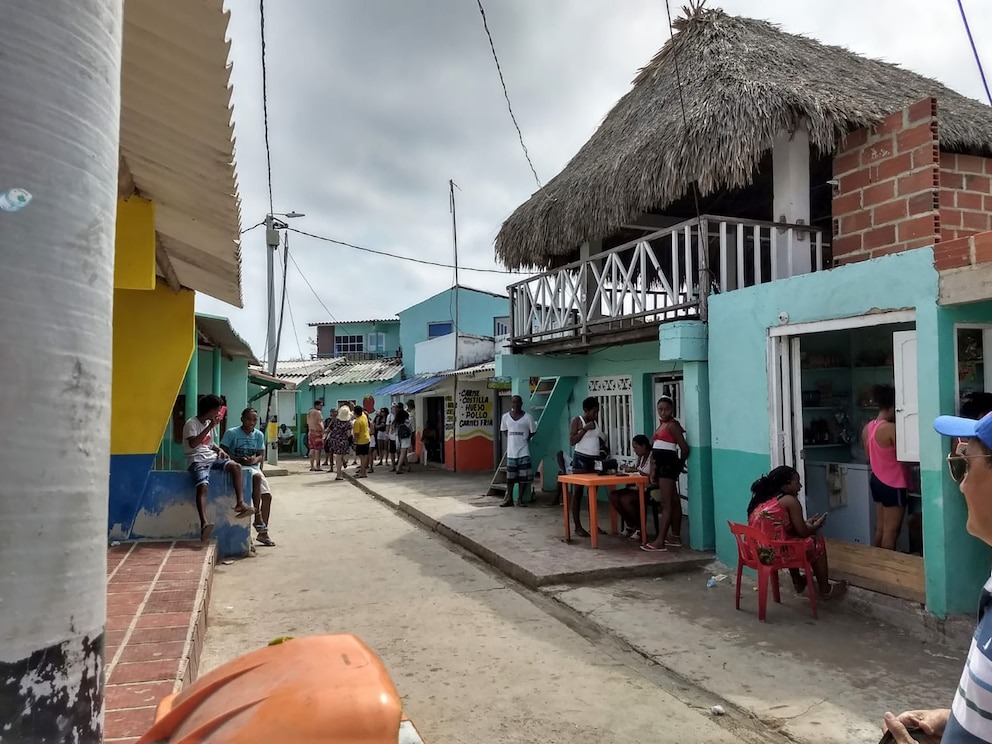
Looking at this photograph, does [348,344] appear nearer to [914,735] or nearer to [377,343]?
[377,343]

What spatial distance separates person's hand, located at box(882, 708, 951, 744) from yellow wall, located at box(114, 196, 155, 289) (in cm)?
418

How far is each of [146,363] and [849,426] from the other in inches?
298

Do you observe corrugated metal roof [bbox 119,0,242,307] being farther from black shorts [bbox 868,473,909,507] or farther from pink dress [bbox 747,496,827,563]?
black shorts [bbox 868,473,909,507]

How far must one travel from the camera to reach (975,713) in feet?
4.80

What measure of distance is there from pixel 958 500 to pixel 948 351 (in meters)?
0.99

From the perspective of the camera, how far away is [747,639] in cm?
484

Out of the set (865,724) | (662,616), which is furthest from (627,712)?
(662,616)

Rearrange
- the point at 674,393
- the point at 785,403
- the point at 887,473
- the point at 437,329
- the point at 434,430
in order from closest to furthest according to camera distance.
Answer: the point at 887,473
the point at 785,403
the point at 674,393
the point at 434,430
the point at 437,329

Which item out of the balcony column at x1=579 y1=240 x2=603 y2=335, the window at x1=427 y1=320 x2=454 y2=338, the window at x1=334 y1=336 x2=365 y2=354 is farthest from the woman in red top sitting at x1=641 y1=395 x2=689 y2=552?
the window at x1=334 y1=336 x2=365 y2=354

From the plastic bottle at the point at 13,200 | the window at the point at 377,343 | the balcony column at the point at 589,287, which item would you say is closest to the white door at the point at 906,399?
the balcony column at the point at 589,287

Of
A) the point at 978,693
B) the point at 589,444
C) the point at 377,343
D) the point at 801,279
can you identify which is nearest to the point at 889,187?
the point at 801,279

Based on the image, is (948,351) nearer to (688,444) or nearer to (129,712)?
(688,444)

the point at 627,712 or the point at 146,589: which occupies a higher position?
the point at 146,589

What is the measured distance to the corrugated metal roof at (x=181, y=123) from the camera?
105 inches
